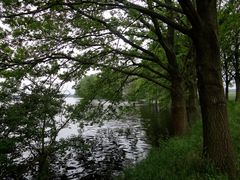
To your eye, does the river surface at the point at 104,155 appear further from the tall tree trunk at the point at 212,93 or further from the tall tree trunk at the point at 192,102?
the tall tree trunk at the point at 212,93

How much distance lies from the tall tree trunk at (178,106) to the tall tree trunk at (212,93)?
662 centimetres

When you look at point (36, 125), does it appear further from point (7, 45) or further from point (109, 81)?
point (109, 81)

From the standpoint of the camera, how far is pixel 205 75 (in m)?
7.07

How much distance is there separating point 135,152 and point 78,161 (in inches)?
171

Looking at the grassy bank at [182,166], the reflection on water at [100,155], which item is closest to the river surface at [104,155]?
the reflection on water at [100,155]

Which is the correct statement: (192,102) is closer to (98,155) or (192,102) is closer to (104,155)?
(104,155)

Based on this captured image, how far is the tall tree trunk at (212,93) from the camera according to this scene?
6867 millimetres

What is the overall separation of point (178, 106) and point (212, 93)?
731cm

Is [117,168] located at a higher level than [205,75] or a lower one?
lower

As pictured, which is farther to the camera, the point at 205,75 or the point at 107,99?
the point at 107,99

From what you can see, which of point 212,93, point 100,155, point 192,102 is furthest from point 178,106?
point 100,155

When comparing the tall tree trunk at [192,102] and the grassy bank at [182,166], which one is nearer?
the grassy bank at [182,166]

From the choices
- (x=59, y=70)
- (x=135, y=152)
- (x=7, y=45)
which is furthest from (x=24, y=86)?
(x=135, y=152)

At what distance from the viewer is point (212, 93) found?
698 centimetres
